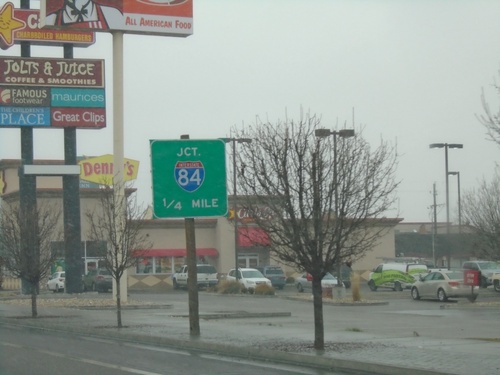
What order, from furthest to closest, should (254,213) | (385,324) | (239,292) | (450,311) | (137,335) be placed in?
(239,292) < (450,311) < (385,324) < (137,335) < (254,213)

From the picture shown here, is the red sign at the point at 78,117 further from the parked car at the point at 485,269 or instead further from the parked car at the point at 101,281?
the parked car at the point at 485,269

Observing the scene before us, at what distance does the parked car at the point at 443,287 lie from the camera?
3775 centimetres

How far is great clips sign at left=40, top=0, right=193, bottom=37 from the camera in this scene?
33781 millimetres

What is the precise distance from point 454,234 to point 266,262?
48.8 ft

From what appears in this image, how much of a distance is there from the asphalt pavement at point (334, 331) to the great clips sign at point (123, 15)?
35.7 feet

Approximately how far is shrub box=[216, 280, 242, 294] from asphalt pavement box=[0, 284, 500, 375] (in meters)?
10.5

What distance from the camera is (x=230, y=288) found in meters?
47.4

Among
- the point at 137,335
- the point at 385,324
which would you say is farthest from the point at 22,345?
the point at 385,324

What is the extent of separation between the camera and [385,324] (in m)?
24.4

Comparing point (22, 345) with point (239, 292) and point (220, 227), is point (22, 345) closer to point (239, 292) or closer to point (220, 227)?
point (239, 292)

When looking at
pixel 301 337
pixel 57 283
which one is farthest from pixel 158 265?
pixel 301 337

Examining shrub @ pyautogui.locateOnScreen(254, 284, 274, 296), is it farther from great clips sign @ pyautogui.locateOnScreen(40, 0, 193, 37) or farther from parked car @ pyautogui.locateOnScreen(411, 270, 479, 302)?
great clips sign @ pyautogui.locateOnScreen(40, 0, 193, 37)

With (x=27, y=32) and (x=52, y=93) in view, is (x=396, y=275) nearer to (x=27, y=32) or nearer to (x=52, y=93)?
(x=52, y=93)

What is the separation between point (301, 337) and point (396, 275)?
3203 centimetres
